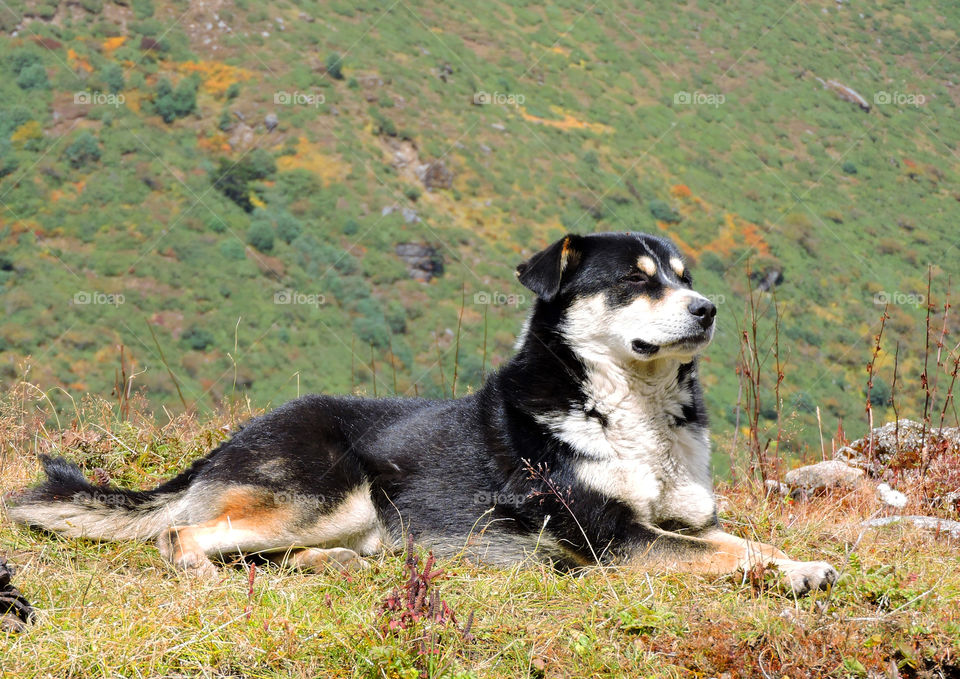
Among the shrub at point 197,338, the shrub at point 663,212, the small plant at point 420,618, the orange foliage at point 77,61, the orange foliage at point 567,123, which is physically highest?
the orange foliage at point 77,61

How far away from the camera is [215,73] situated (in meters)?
47.4

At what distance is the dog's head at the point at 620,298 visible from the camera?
436cm

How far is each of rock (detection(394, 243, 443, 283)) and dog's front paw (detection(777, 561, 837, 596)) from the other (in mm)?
32576

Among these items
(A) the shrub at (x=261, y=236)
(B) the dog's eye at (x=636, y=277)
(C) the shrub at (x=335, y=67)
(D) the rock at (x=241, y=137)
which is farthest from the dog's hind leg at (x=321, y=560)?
(C) the shrub at (x=335, y=67)

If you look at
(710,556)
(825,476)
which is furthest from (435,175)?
(710,556)

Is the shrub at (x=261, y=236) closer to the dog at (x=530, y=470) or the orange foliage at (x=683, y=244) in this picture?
the orange foliage at (x=683, y=244)

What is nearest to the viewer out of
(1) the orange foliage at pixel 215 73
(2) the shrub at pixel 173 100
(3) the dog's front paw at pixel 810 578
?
(3) the dog's front paw at pixel 810 578

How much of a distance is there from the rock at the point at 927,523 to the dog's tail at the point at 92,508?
4.20 meters

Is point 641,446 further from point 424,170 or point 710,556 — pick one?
point 424,170

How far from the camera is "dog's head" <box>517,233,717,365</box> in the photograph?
4355mm

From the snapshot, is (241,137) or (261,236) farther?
(241,137)

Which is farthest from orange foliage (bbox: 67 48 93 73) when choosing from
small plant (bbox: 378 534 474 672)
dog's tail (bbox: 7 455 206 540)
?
small plant (bbox: 378 534 474 672)

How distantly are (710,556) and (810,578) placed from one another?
47 cm

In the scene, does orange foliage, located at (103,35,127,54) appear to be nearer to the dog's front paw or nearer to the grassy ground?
the grassy ground
